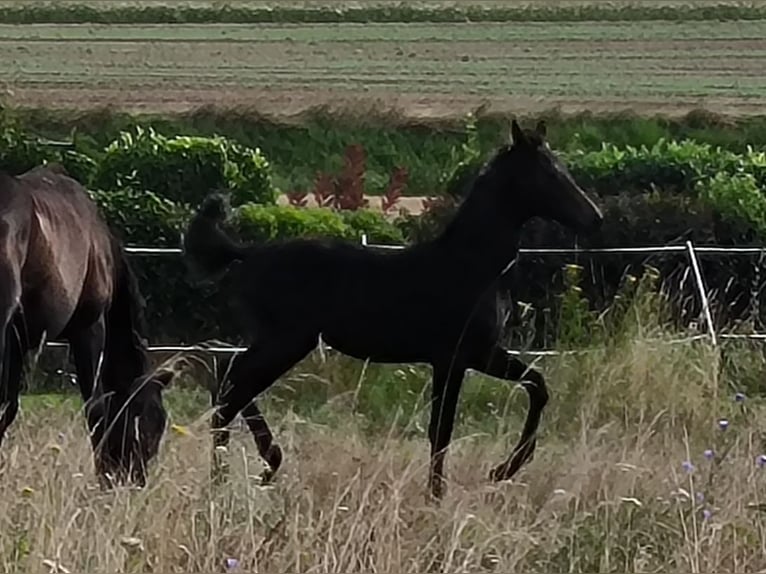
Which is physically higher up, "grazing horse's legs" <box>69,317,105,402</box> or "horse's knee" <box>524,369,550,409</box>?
"horse's knee" <box>524,369,550,409</box>

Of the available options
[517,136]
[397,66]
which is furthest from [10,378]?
[397,66]

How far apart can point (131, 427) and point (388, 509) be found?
61.5 inches

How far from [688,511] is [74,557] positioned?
1856 millimetres

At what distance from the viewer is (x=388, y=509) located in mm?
5418

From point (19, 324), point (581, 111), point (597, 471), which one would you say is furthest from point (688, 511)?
point (581, 111)

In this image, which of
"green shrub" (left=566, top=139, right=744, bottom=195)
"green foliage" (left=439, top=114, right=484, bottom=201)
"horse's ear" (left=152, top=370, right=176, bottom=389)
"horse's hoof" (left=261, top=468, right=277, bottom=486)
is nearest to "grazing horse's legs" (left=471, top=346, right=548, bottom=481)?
"horse's hoof" (left=261, top=468, right=277, bottom=486)

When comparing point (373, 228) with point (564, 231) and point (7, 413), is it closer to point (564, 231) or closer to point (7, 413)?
point (564, 231)

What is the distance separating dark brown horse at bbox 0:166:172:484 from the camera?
6.36 m

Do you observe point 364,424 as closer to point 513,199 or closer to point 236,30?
point 513,199

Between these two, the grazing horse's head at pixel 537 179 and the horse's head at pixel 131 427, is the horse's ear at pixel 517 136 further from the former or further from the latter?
the horse's head at pixel 131 427

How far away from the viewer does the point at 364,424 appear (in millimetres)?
7984

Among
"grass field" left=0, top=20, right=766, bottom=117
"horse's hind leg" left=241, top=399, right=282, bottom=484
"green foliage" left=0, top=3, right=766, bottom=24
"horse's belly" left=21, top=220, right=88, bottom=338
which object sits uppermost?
"horse's belly" left=21, top=220, right=88, bottom=338

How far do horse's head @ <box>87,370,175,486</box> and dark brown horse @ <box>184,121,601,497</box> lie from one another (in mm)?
266

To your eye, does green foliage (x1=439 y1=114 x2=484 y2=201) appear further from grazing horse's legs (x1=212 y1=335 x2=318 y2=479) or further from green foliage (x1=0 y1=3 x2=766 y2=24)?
green foliage (x1=0 y1=3 x2=766 y2=24)
